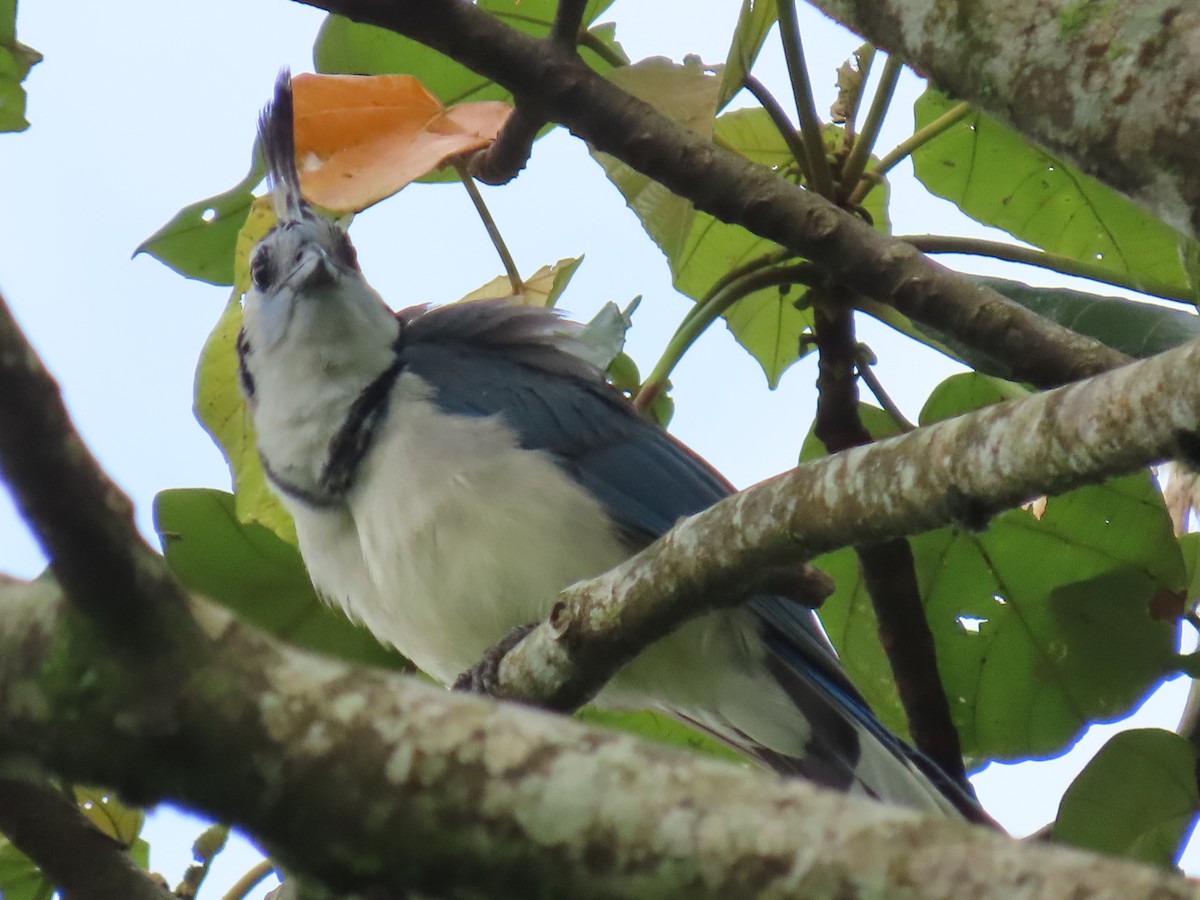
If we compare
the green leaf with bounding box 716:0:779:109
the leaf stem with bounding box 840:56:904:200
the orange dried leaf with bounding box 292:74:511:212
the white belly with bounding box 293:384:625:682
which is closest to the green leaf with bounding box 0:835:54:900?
the white belly with bounding box 293:384:625:682

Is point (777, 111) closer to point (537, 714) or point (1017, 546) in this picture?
point (1017, 546)

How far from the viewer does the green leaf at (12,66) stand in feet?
8.64

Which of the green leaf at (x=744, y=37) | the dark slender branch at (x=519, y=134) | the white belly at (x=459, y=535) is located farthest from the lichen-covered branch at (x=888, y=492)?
the green leaf at (x=744, y=37)

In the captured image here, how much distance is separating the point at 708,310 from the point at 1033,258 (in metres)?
0.58

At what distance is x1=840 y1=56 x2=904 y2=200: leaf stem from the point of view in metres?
2.53

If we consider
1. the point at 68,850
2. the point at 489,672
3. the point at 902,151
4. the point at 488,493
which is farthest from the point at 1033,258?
the point at 68,850

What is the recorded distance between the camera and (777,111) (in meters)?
2.50

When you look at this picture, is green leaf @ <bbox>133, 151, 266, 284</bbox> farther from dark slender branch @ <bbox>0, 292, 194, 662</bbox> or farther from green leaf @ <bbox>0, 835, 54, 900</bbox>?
dark slender branch @ <bbox>0, 292, 194, 662</bbox>

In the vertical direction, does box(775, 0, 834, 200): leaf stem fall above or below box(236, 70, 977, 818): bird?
above

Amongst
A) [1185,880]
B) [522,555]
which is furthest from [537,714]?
[522,555]

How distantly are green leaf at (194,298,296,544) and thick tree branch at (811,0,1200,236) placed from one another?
1706 mm

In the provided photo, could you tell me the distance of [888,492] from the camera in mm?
1438

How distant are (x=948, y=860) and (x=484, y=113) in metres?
1.87

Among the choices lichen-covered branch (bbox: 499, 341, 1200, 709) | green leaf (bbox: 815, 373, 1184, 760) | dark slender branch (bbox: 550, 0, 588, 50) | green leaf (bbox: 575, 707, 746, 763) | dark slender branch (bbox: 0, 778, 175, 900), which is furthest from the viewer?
green leaf (bbox: 575, 707, 746, 763)
